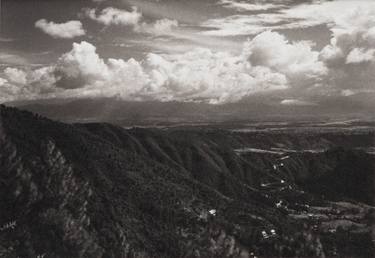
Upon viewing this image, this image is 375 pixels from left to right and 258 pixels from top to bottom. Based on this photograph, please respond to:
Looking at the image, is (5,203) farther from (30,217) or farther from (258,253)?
(258,253)

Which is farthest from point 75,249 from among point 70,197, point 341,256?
point 341,256

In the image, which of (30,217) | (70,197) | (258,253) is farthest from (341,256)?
(30,217)

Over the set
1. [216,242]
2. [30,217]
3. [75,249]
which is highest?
[30,217]

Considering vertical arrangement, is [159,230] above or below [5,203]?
below

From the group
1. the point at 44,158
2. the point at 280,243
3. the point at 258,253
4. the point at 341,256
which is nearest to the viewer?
the point at 44,158

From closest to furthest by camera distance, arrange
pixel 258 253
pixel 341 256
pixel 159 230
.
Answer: pixel 159 230 < pixel 258 253 < pixel 341 256

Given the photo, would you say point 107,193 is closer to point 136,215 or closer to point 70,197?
point 136,215

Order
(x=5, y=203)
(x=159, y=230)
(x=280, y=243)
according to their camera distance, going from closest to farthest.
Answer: (x=5, y=203) → (x=159, y=230) → (x=280, y=243)

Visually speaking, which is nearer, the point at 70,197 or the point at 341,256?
the point at 70,197

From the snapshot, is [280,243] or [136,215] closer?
[136,215]
